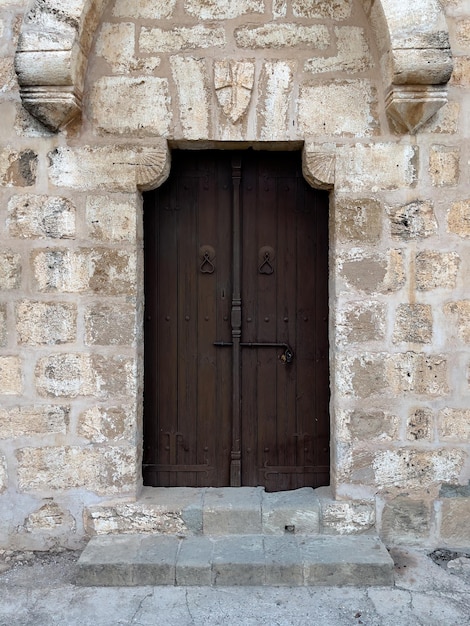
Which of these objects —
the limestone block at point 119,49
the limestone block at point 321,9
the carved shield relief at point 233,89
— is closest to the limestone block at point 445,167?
the limestone block at point 321,9

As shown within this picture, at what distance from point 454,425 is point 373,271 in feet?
2.99

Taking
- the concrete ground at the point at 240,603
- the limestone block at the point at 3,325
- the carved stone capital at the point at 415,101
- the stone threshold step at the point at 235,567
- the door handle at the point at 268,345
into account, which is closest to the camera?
the concrete ground at the point at 240,603

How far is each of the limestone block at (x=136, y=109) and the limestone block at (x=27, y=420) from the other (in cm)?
149

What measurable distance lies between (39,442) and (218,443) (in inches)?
38.7

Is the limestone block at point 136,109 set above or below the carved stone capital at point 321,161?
above

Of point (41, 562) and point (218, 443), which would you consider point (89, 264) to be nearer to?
point (218, 443)

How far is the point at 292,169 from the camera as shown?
3402mm

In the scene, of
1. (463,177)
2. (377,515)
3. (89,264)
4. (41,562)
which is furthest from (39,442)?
(463,177)

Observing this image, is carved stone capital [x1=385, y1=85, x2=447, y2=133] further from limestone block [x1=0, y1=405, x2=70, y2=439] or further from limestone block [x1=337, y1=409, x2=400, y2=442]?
limestone block [x1=0, y1=405, x2=70, y2=439]

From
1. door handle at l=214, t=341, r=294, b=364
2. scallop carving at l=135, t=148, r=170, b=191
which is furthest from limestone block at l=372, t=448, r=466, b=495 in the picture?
scallop carving at l=135, t=148, r=170, b=191

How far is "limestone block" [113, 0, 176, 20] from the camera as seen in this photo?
10.3 feet

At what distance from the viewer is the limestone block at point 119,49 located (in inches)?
123

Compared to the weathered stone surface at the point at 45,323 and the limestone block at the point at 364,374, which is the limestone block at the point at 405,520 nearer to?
the limestone block at the point at 364,374

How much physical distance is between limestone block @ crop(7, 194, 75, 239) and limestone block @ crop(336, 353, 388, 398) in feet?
5.23
